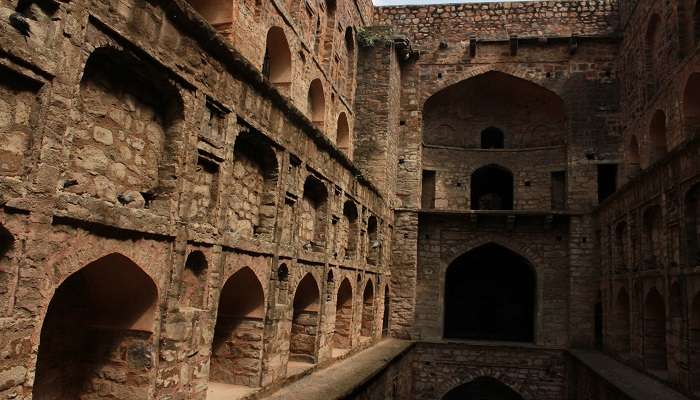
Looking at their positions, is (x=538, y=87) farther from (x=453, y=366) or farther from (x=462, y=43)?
(x=453, y=366)

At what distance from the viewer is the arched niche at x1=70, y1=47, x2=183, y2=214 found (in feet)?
15.0

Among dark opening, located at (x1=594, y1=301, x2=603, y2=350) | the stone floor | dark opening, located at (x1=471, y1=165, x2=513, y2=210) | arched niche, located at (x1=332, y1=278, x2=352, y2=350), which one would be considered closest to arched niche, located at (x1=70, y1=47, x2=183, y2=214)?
the stone floor

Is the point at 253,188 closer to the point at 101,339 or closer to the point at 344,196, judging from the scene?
the point at 101,339

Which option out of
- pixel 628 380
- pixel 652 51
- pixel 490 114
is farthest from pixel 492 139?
pixel 628 380

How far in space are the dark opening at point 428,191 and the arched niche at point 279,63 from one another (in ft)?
27.3

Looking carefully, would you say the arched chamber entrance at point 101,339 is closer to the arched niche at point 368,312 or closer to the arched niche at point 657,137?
the arched niche at point 368,312

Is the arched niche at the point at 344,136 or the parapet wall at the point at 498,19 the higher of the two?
the parapet wall at the point at 498,19

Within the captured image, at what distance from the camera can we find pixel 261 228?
25.1ft

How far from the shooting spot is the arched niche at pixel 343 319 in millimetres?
11656

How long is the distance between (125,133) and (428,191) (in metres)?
13.1

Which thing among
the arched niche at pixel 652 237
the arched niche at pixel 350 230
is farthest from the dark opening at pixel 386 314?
the arched niche at pixel 652 237

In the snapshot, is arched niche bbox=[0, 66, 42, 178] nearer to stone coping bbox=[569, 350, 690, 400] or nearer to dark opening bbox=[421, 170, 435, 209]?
stone coping bbox=[569, 350, 690, 400]

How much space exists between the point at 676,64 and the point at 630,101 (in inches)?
143

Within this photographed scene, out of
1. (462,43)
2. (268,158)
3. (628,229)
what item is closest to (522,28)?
(462,43)
